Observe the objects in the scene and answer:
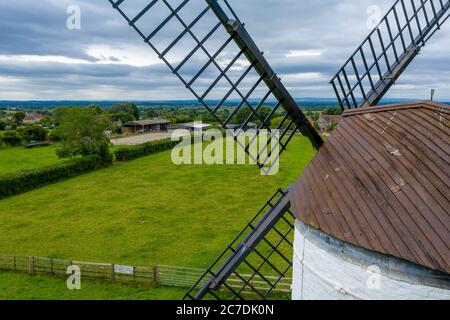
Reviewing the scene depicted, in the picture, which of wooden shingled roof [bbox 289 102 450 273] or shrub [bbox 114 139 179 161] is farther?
shrub [bbox 114 139 179 161]

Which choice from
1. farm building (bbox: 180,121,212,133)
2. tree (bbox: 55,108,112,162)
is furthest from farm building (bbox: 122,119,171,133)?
tree (bbox: 55,108,112,162)

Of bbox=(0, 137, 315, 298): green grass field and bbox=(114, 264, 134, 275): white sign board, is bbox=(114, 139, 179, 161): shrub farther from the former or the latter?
bbox=(114, 264, 134, 275): white sign board

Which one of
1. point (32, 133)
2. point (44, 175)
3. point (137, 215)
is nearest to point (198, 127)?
point (32, 133)

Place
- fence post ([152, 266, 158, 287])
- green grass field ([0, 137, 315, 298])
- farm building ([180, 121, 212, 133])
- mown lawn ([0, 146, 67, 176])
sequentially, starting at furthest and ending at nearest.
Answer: farm building ([180, 121, 212, 133]) → mown lawn ([0, 146, 67, 176]) → green grass field ([0, 137, 315, 298]) → fence post ([152, 266, 158, 287])

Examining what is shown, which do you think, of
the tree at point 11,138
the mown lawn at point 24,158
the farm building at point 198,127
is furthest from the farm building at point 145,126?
the mown lawn at point 24,158

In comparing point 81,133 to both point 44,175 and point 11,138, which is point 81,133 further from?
point 11,138

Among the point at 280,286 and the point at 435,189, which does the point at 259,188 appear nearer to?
the point at 280,286
